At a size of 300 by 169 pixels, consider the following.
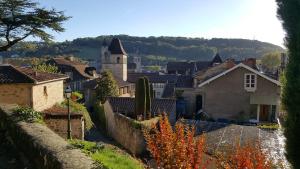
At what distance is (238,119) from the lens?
3266cm

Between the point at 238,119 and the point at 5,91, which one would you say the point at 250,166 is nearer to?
the point at 5,91

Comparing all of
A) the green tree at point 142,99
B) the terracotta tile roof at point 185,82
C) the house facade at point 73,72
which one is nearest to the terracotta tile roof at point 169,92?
the terracotta tile roof at point 185,82

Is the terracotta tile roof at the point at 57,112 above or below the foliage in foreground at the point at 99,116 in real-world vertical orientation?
above

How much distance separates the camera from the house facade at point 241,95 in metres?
31.6

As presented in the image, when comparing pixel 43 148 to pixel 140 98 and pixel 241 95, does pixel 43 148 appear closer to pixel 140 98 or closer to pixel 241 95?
pixel 140 98

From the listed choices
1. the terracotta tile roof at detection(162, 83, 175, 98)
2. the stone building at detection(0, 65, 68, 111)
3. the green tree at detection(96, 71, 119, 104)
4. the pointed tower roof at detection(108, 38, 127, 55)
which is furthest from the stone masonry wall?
the pointed tower roof at detection(108, 38, 127, 55)

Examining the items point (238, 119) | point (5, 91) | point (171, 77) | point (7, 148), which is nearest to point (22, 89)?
point (5, 91)

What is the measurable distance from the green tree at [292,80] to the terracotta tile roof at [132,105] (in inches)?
946

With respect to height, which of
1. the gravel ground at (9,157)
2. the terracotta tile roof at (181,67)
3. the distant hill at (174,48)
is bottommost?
the gravel ground at (9,157)

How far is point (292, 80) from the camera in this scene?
5.12 meters

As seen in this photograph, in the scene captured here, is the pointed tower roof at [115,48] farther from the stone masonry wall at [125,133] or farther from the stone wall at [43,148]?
the stone wall at [43,148]

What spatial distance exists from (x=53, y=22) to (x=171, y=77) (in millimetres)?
39129

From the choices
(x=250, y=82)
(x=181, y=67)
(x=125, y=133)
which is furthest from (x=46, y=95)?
(x=181, y=67)

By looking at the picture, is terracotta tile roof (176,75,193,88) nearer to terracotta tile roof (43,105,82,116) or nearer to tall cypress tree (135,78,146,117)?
tall cypress tree (135,78,146,117)
